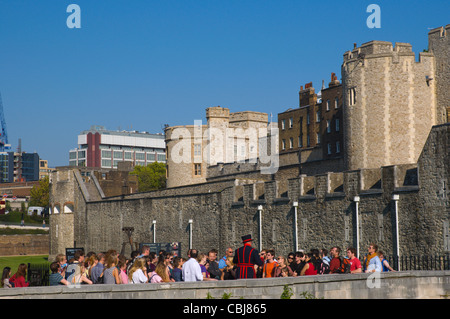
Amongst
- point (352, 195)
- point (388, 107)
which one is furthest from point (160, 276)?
point (388, 107)

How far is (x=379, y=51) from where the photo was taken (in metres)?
45.8

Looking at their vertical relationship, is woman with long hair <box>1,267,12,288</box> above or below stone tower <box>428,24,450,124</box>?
below

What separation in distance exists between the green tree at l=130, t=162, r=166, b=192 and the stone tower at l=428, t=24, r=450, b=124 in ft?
215

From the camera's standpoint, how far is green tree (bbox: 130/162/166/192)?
107 m

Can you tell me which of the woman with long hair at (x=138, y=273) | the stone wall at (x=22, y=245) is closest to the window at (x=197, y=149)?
the stone wall at (x=22, y=245)

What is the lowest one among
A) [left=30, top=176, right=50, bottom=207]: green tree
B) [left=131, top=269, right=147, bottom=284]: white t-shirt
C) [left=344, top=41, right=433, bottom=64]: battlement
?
[left=131, top=269, right=147, bottom=284]: white t-shirt

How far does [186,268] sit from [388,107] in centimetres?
2931

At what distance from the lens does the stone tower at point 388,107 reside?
4256 centimetres

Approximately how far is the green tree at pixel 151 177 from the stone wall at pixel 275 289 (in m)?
90.4

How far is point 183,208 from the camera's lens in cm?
4488

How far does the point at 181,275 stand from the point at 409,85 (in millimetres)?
29928

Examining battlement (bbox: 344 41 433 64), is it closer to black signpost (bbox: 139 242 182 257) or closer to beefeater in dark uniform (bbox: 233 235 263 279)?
black signpost (bbox: 139 242 182 257)

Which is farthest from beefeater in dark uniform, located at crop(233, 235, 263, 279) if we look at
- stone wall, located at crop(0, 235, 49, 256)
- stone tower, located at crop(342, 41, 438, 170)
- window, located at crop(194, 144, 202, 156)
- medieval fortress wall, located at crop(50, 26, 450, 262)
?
stone wall, located at crop(0, 235, 49, 256)
